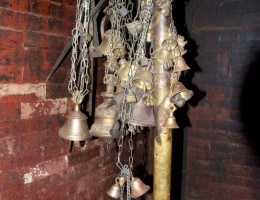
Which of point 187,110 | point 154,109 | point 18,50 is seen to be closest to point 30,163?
point 18,50

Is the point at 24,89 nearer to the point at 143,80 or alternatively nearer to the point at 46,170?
the point at 46,170

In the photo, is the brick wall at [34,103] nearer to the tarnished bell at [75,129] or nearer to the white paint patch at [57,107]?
the white paint patch at [57,107]

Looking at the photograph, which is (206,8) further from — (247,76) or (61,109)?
(61,109)

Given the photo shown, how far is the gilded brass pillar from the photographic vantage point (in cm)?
157

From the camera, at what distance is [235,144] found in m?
3.04

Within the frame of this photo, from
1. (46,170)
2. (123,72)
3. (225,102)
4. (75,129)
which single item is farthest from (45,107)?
(225,102)

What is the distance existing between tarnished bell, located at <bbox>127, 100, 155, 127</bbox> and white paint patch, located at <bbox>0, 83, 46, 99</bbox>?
65 centimetres

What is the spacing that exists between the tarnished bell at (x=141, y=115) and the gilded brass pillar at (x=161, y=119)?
0.04m

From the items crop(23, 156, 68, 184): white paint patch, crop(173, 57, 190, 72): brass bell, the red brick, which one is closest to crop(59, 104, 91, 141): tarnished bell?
crop(23, 156, 68, 184): white paint patch

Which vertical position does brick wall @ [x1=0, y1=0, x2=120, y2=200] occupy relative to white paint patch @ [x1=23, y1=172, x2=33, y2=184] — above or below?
above

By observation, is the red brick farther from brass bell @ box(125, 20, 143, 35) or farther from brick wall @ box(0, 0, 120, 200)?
brass bell @ box(125, 20, 143, 35)

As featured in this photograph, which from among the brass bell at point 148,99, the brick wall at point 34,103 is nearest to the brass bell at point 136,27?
the brass bell at point 148,99

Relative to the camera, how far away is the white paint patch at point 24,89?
1.66m

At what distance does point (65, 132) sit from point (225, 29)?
2046 millimetres
